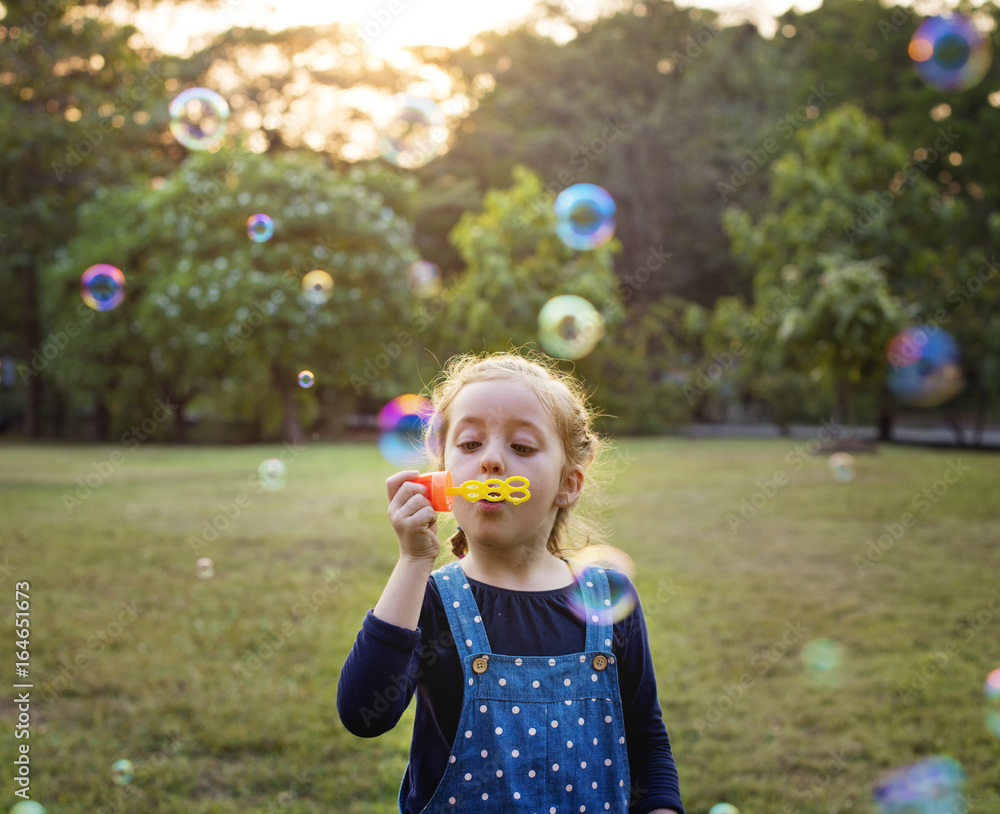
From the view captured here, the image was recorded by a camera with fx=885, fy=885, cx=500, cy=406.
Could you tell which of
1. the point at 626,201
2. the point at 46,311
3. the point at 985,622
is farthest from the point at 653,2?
the point at 985,622

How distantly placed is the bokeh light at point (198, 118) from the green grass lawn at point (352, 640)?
9.71ft

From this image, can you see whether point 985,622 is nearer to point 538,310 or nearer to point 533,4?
point 538,310

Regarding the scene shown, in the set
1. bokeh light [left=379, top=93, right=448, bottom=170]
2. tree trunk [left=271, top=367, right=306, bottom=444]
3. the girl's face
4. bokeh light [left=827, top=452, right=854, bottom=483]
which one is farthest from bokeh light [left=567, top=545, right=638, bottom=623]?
tree trunk [left=271, top=367, right=306, bottom=444]

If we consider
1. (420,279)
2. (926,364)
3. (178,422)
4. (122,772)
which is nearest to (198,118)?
(122,772)

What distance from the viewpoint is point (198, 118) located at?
6.40 m

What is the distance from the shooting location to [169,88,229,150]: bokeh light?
248 inches

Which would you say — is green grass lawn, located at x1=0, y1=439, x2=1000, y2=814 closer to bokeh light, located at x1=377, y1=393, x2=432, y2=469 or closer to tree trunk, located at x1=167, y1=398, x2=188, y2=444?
bokeh light, located at x1=377, y1=393, x2=432, y2=469

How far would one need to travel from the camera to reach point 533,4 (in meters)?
23.6

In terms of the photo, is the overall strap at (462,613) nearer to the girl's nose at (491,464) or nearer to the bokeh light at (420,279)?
the girl's nose at (491,464)

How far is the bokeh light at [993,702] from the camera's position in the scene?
320 cm

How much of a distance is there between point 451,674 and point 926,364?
16.1 metres

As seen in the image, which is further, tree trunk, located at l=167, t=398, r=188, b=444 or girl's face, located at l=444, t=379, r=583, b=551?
tree trunk, located at l=167, t=398, r=188, b=444

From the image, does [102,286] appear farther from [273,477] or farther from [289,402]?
[289,402]

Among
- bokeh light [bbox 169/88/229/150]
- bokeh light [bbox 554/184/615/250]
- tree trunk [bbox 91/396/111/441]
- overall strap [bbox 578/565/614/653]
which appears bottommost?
tree trunk [bbox 91/396/111/441]
